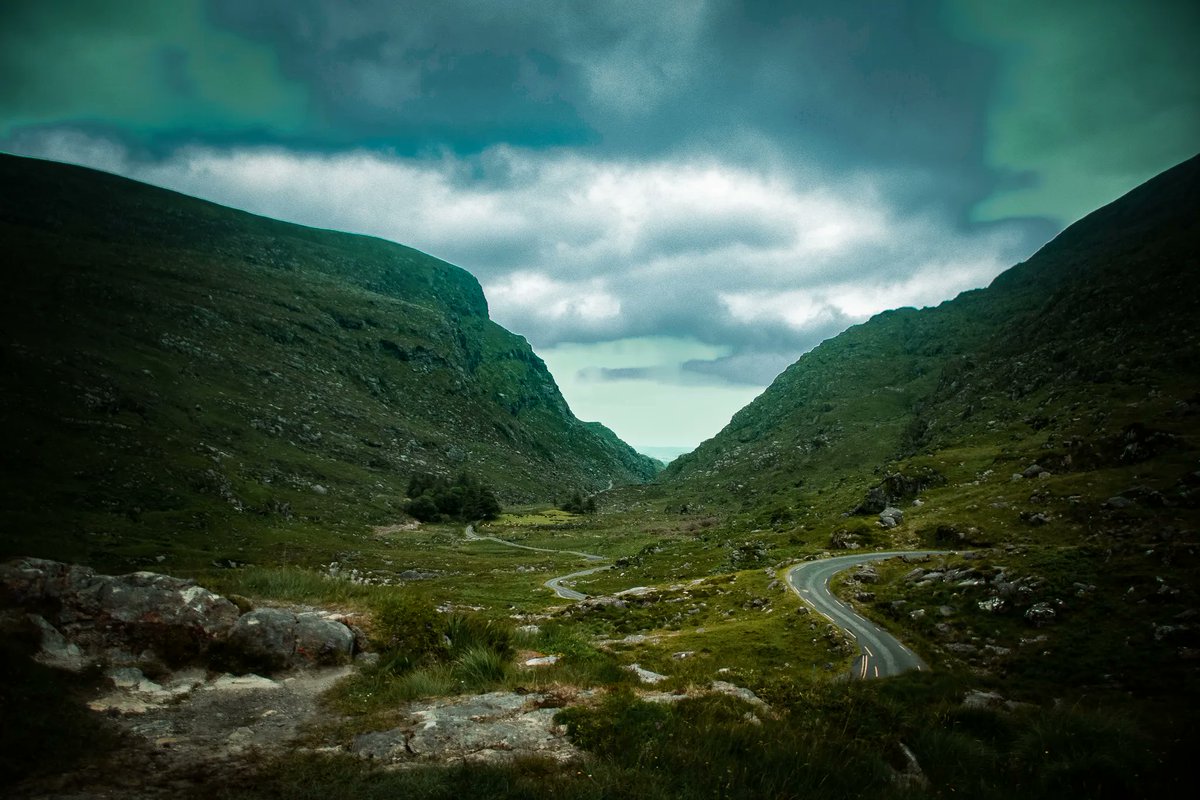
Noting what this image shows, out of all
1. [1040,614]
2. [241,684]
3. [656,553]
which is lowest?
[656,553]

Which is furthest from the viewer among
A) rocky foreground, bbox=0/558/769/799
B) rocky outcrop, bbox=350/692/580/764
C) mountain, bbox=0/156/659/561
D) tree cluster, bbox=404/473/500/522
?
tree cluster, bbox=404/473/500/522

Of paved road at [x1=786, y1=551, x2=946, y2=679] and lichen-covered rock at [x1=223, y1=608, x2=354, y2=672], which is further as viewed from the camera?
paved road at [x1=786, y1=551, x2=946, y2=679]

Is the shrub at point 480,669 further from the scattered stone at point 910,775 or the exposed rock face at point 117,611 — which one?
the scattered stone at point 910,775

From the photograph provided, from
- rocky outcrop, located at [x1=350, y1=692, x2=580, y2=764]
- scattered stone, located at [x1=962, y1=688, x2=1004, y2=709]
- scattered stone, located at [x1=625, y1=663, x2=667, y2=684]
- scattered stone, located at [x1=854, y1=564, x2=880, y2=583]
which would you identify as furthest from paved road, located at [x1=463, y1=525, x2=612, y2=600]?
rocky outcrop, located at [x1=350, y1=692, x2=580, y2=764]

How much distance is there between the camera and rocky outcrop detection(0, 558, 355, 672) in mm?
10812

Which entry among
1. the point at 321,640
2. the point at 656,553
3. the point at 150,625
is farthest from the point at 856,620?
the point at 656,553

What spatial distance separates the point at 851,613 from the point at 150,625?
5135 cm

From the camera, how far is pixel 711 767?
28.0 feet

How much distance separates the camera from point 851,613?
47531mm

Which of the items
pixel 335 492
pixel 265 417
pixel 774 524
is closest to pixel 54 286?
pixel 265 417

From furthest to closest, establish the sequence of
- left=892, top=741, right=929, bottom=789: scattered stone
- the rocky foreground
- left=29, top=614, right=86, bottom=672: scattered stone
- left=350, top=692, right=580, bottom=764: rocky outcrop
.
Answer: left=29, top=614, right=86, bottom=672: scattered stone
left=892, top=741, right=929, bottom=789: scattered stone
left=350, top=692, right=580, bottom=764: rocky outcrop
the rocky foreground

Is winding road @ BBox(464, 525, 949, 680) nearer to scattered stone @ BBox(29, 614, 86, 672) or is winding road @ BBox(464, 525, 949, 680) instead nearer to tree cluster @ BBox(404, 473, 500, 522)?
scattered stone @ BBox(29, 614, 86, 672)

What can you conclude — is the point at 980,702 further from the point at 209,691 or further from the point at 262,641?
the point at 209,691

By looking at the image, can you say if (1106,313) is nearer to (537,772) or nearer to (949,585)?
(949,585)
